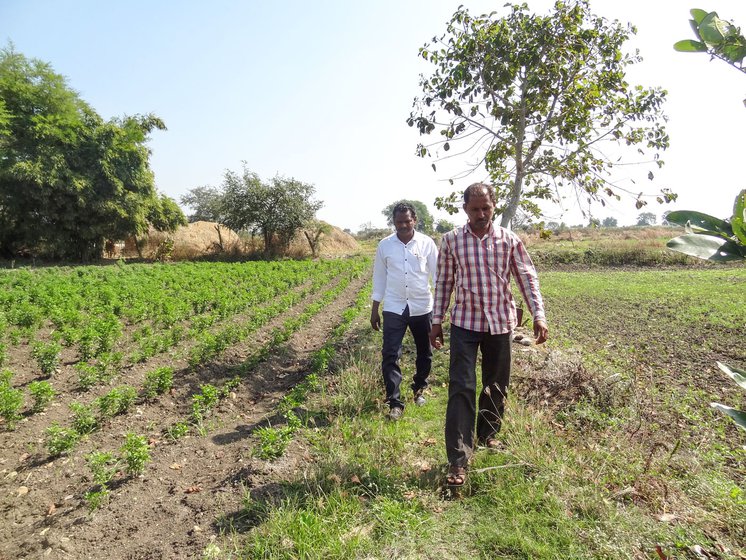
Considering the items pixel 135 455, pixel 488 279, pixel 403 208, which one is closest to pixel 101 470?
pixel 135 455

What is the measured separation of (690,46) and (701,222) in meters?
0.46

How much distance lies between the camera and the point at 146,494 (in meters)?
3.13

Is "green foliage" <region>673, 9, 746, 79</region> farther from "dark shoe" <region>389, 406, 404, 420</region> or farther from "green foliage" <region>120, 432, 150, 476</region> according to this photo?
"green foliage" <region>120, 432, 150, 476</region>

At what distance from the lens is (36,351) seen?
5633 mm

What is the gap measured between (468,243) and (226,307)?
8.22 m

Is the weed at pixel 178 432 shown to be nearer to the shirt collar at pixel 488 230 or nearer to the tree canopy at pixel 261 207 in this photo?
the shirt collar at pixel 488 230

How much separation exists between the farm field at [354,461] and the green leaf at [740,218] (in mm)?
1633

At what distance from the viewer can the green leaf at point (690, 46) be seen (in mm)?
1081

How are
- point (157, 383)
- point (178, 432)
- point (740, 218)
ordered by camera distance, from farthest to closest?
point (157, 383), point (178, 432), point (740, 218)

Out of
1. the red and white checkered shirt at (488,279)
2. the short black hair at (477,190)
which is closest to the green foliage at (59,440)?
the red and white checkered shirt at (488,279)

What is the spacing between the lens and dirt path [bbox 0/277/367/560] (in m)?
2.59

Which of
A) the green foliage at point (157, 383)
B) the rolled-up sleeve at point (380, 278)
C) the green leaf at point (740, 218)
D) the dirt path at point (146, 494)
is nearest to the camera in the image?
the green leaf at point (740, 218)

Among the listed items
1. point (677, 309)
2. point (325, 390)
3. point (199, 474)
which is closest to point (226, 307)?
point (325, 390)

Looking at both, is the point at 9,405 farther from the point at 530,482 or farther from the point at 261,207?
the point at 261,207
